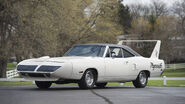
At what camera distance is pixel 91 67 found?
15.2 meters

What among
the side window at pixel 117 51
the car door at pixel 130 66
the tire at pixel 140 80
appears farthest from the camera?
the tire at pixel 140 80

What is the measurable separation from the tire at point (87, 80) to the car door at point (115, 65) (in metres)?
0.68

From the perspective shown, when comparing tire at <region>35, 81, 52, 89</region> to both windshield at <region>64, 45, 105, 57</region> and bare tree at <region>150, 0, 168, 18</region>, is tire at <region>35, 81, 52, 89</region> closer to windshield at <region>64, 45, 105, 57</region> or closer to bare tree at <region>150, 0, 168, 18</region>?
windshield at <region>64, 45, 105, 57</region>

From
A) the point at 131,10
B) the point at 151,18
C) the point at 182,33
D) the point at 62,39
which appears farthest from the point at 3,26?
the point at 131,10

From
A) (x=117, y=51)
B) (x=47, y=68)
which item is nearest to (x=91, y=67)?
(x=47, y=68)

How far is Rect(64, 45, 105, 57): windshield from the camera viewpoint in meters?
16.2

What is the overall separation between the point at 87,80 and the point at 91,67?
1.42 feet

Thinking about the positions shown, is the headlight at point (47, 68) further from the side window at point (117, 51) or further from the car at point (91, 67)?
the side window at point (117, 51)

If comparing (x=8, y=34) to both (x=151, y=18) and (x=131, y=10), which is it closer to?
(x=151, y=18)

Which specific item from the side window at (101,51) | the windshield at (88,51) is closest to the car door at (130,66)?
the side window at (101,51)

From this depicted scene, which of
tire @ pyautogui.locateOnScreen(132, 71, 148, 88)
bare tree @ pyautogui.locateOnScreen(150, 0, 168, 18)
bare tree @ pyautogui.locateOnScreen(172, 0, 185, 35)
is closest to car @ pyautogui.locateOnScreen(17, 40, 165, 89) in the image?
tire @ pyautogui.locateOnScreen(132, 71, 148, 88)

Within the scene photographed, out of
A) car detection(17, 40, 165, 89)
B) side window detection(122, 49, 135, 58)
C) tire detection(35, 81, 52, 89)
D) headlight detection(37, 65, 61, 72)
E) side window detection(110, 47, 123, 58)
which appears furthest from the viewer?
side window detection(122, 49, 135, 58)

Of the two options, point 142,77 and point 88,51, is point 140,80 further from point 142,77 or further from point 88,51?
point 88,51

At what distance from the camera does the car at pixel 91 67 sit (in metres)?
14.5
